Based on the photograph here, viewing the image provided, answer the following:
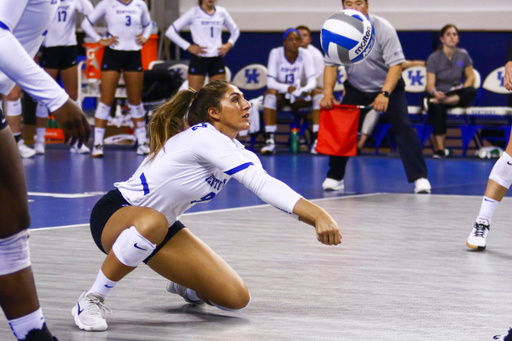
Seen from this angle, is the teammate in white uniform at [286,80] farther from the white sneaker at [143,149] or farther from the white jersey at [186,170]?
the white jersey at [186,170]

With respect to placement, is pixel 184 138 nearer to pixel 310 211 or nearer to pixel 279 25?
pixel 310 211

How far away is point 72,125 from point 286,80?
7.99 meters

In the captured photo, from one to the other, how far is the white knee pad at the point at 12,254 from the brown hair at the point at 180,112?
1.00 metres

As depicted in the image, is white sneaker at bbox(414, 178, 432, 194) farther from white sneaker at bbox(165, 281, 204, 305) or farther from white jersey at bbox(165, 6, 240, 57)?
white jersey at bbox(165, 6, 240, 57)

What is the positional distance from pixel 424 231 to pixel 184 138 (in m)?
2.27

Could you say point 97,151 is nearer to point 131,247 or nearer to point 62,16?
point 62,16

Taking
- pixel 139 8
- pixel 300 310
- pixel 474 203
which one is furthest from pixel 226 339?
pixel 139 8

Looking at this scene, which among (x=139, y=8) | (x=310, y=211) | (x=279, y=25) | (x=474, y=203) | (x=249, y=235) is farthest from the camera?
(x=279, y=25)

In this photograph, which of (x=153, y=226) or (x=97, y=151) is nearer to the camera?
(x=153, y=226)

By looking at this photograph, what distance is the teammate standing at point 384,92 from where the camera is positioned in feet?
20.6

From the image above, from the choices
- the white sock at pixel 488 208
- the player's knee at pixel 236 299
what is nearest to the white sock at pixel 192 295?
the player's knee at pixel 236 299

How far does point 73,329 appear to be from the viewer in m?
2.57

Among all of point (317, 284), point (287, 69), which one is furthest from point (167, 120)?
point (287, 69)

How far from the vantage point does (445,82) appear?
31.8 ft
